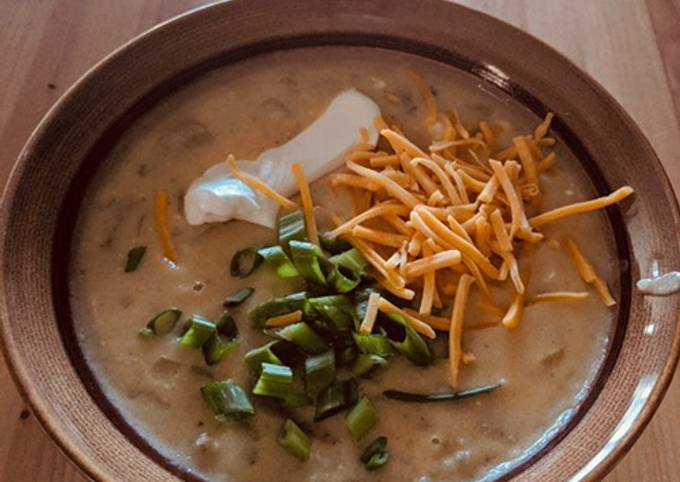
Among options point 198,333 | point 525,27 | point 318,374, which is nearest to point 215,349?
point 198,333

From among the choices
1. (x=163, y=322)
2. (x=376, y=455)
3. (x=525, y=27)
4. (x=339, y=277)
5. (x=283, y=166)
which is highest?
(x=525, y=27)

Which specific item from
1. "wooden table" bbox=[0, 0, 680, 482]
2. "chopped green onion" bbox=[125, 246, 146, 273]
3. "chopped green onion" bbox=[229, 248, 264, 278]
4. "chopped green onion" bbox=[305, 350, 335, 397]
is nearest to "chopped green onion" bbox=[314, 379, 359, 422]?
"chopped green onion" bbox=[305, 350, 335, 397]

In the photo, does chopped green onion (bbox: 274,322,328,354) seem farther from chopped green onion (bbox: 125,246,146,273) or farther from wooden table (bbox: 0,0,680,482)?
wooden table (bbox: 0,0,680,482)

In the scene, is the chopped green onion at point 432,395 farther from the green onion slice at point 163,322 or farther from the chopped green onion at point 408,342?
the green onion slice at point 163,322

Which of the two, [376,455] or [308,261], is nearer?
[376,455]

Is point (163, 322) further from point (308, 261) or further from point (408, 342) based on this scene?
point (408, 342)

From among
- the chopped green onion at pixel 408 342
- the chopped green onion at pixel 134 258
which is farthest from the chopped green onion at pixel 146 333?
the chopped green onion at pixel 408 342

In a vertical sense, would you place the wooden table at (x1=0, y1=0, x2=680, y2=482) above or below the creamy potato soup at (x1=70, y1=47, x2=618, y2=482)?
above

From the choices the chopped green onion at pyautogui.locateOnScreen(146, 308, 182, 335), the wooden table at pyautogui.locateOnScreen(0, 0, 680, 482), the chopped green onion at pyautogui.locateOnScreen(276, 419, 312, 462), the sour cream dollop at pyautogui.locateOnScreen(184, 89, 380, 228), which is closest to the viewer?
the chopped green onion at pyautogui.locateOnScreen(276, 419, 312, 462)
